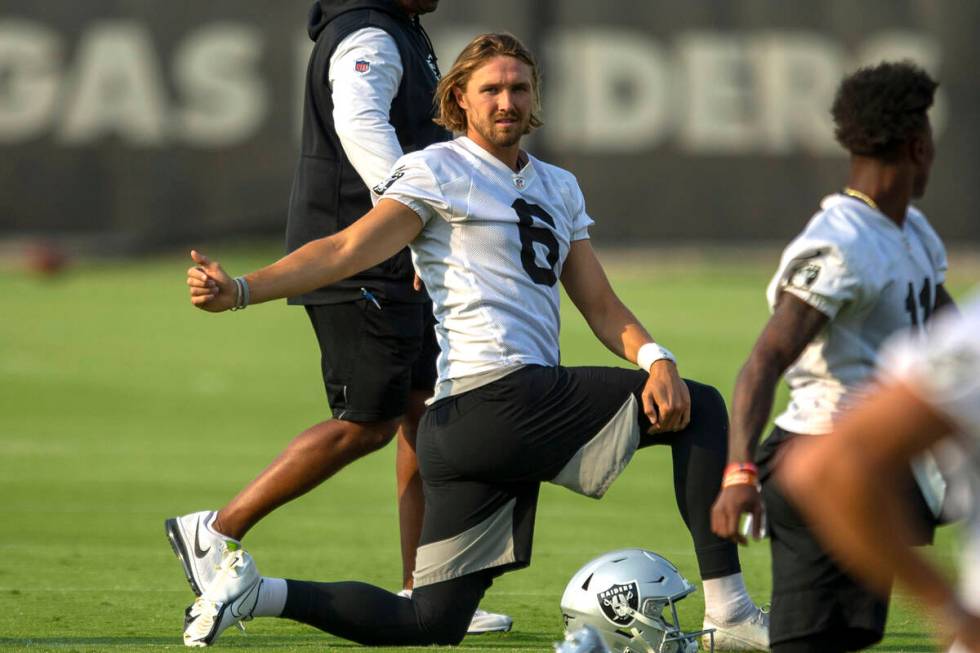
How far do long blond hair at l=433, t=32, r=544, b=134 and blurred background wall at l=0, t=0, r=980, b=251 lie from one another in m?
14.8

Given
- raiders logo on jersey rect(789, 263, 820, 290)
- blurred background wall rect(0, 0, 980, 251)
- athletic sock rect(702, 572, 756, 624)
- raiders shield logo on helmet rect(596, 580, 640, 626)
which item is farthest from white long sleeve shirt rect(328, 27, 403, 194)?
blurred background wall rect(0, 0, 980, 251)

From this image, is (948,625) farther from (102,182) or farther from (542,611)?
(102,182)

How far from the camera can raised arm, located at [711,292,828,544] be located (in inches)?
145

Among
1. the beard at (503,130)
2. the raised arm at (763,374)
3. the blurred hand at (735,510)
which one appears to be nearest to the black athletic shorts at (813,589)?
the raised arm at (763,374)

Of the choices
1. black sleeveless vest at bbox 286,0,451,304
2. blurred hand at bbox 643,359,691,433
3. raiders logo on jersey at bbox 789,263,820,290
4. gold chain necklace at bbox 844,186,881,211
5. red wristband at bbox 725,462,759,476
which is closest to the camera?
red wristband at bbox 725,462,759,476

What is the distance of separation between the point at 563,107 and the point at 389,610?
51.8 ft

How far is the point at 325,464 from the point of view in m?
5.63

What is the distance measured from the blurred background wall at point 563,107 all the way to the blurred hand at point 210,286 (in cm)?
1551

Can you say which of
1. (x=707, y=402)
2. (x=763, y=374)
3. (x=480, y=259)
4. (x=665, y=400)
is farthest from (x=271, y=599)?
(x=763, y=374)

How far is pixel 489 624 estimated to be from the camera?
5570mm

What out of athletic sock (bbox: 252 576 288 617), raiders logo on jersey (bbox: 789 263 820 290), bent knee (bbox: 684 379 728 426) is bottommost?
athletic sock (bbox: 252 576 288 617)

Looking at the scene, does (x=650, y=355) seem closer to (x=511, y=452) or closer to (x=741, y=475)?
(x=511, y=452)

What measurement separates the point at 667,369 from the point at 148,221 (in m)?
16.2

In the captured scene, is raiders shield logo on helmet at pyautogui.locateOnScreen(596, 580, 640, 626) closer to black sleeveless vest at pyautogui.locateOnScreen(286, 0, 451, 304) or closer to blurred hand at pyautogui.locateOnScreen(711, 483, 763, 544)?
blurred hand at pyautogui.locateOnScreen(711, 483, 763, 544)
